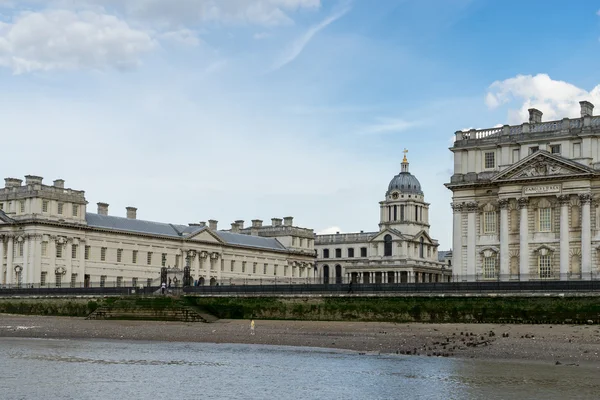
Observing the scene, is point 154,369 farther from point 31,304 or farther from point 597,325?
point 31,304

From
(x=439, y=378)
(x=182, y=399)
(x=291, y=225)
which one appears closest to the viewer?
A: (x=182, y=399)

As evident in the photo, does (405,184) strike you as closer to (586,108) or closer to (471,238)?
(471,238)

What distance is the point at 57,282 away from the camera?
93.5m

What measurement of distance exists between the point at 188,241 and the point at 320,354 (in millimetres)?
65684

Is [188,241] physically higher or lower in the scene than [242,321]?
higher

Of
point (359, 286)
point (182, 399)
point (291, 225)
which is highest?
point (291, 225)

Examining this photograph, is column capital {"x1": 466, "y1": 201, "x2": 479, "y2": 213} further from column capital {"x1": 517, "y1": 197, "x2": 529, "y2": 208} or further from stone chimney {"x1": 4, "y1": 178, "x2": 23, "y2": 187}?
stone chimney {"x1": 4, "y1": 178, "x2": 23, "y2": 187}

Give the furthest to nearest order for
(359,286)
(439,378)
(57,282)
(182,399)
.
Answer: (57,282)
(359,286)
(439,378)
(182,399)

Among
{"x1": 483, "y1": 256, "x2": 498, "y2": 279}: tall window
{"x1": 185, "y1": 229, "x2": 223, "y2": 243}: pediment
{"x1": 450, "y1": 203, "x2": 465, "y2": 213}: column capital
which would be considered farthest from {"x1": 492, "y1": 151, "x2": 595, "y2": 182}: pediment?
{"x1": 185, "y1": 229, "x2": 223, "y2": 243}: pediment

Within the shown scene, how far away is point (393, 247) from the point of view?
410 feet

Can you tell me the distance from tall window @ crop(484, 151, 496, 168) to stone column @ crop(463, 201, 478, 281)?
116 inches

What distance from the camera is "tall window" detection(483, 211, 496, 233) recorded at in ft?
235

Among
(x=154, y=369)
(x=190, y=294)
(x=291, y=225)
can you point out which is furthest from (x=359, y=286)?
(x=291, y=225)

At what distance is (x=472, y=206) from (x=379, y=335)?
23.2 m
